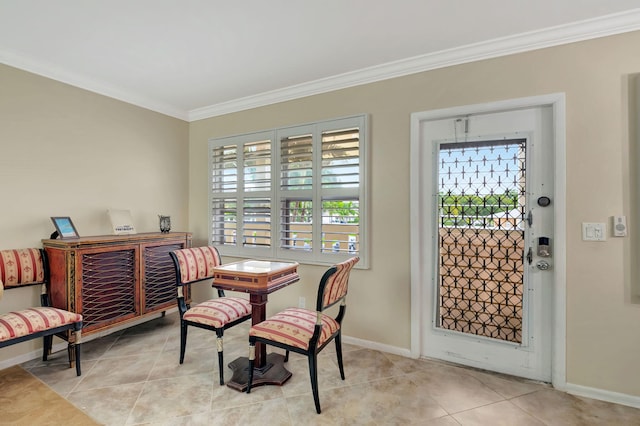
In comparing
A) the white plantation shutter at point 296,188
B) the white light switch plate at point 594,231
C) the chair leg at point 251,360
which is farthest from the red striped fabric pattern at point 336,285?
the white light switch plate at point 594,231

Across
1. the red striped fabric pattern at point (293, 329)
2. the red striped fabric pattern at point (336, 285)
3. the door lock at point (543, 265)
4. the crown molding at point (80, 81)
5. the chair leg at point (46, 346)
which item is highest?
the crown molding at point (80, 81)

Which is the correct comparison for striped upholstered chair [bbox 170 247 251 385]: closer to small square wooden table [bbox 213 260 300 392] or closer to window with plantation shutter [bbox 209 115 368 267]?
small square wooden table [bbox 213 260 300 392]

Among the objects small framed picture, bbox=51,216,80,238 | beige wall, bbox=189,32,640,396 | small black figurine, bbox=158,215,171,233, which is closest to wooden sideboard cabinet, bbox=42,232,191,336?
small framed picture, bbox=51,216,80,238

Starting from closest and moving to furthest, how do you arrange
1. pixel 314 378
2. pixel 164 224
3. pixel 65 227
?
pixel 314 378
pixel 65 227
pixel 164 224

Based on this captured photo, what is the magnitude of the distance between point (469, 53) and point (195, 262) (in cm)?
293

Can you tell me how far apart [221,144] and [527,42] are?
316 centimetres

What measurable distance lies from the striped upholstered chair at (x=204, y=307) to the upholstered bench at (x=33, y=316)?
0.76 m

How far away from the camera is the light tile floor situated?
1.90m

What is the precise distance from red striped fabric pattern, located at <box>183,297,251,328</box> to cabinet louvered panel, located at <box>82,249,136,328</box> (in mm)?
846

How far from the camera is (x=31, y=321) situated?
7.22ft

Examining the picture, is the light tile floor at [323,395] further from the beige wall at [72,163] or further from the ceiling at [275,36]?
the ceiling at [275,36]

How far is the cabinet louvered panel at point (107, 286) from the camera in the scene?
263 cm

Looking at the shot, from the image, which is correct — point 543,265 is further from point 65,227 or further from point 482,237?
point 65,227

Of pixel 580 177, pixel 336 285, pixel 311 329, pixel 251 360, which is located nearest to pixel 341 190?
pixel 336 285
